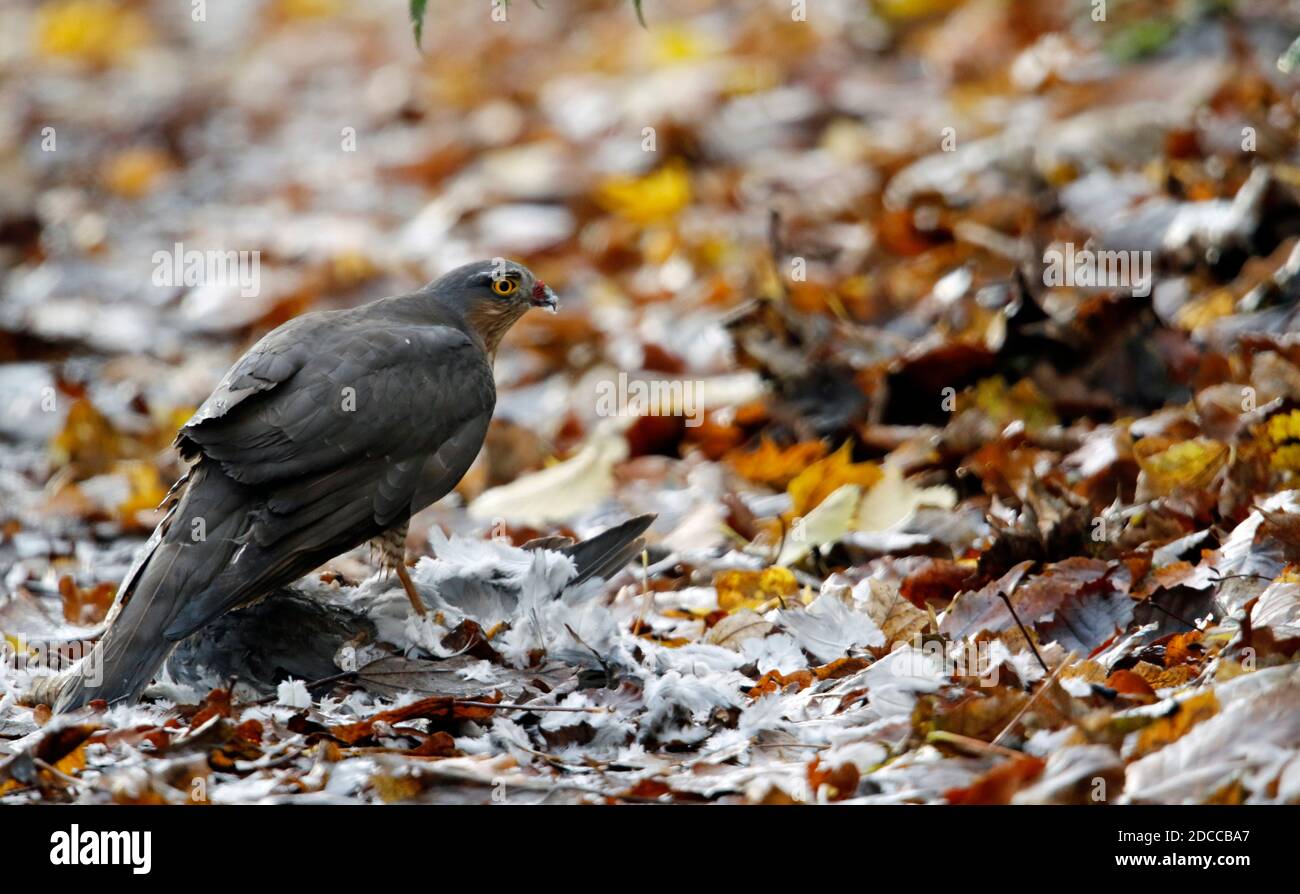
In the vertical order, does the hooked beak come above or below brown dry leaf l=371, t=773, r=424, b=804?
above

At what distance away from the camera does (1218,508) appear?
4488mm

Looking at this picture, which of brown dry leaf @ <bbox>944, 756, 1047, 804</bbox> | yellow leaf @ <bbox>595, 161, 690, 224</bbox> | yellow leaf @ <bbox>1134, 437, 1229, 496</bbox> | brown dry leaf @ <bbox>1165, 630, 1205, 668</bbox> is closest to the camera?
brown dry leaf @ <bbox>944, 756, 1047, 804</bbox>

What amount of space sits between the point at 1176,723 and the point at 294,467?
228 cm

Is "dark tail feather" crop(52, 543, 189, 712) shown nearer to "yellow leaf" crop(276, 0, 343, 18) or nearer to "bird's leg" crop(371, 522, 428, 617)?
"bird's leg" crop(371, 522, 428, 617)

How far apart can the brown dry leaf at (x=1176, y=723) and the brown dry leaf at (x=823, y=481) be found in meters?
2.16

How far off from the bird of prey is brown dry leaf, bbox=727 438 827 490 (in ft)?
4.09

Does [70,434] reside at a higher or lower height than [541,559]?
higher

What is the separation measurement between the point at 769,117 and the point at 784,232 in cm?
232

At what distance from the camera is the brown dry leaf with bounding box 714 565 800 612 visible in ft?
15.5

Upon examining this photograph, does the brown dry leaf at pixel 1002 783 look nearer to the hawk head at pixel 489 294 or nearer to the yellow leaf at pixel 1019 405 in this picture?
the yellow leaf at pixel 1019 405

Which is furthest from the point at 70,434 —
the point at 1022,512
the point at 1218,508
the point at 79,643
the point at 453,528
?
the point at 1218,508

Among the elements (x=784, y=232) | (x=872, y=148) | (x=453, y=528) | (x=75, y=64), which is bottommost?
(x=453, y=528)

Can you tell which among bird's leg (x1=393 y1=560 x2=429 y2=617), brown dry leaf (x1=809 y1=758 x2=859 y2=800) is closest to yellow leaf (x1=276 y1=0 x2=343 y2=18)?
bird's leg (x1=393 y1=560 x2=429 y2=617)
